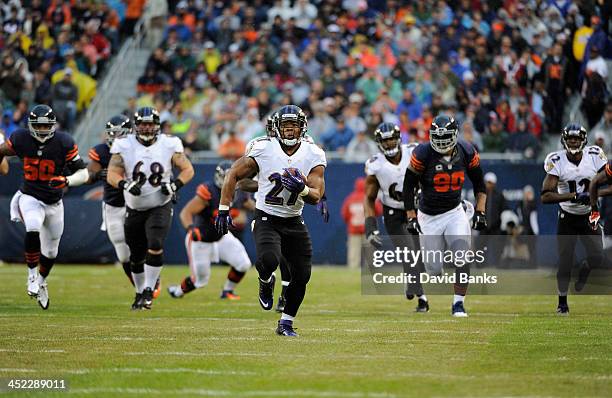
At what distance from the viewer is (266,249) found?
8.27 metres

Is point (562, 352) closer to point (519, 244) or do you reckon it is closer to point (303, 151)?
point (303, 151)

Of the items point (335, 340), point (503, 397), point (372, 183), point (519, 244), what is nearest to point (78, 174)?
point (372, 183)

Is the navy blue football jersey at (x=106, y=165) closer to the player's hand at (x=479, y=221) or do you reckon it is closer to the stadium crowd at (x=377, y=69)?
the player's hand at (x=479, y=221)

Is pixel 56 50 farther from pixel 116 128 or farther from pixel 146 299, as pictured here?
pixel 146 299

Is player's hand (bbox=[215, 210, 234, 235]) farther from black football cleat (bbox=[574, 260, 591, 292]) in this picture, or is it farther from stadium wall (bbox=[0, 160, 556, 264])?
stadium wall (bbox=[0, 160, 556, 264])

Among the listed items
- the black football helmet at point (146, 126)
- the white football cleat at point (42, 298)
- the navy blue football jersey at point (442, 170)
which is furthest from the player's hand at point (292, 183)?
the white football cleat at point (42, 298)

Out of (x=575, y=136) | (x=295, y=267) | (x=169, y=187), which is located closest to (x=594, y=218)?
(x=575, y=136)

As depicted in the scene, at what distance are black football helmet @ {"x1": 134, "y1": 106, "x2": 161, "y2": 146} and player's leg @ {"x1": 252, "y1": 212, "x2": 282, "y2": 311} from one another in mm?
2702

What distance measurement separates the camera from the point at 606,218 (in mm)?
16375

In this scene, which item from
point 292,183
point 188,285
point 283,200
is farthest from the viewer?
point 188,285

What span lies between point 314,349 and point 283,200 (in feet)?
4.36

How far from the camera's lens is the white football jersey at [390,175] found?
11.3 m

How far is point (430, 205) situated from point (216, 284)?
5.20 meters

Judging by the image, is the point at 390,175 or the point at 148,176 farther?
the point at 390,175
